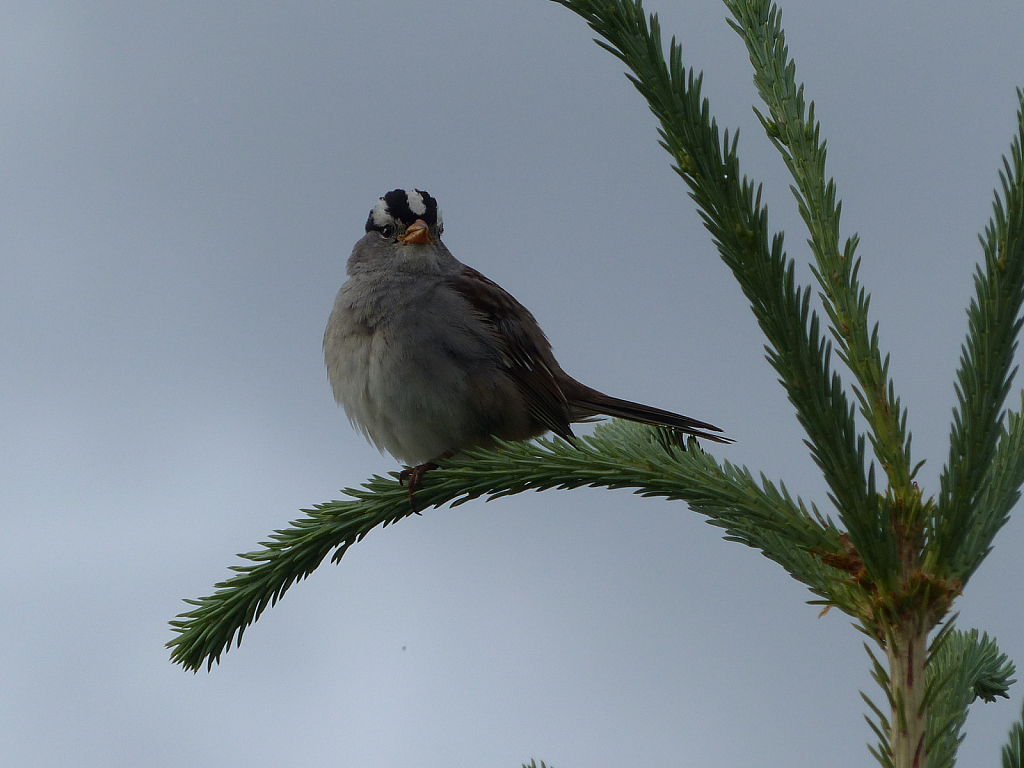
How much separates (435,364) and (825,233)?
2473 millimetres

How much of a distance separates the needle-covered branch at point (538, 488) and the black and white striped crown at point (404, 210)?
2313 mm

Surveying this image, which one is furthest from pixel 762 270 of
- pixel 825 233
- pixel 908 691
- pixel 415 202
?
pixel 415 202

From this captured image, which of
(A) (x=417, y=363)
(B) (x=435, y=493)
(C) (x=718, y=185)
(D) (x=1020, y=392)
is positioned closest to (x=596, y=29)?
(C) (x=718, y=185)

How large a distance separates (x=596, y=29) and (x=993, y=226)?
2.98 feet

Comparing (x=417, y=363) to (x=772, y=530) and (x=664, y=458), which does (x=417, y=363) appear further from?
(x=772, y=530)

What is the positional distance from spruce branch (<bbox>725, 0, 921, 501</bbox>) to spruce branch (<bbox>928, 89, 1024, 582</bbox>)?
85 millimetres

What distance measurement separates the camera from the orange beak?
496cm

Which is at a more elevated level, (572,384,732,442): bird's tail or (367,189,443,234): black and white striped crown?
(367,189,443,234): black and white striped crown

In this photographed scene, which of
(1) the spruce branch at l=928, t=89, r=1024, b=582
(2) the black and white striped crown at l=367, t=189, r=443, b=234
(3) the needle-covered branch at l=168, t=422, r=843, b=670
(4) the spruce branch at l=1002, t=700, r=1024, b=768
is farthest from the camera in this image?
(2) the black and white striped crown at l=367, t=189, r=443, b=234

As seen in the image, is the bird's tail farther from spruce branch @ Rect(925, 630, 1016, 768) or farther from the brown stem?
the brown stem

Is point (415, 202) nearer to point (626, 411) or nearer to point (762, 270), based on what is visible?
point (626, 411)

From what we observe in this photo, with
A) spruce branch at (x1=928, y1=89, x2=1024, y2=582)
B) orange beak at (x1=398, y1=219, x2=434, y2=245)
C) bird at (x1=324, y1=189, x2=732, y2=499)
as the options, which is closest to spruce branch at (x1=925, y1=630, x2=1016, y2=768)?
spruce branch at (x1=928, y1=89, x2=1024, y2=582)

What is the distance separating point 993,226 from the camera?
183 cm

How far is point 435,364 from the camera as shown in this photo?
4.31 meters
